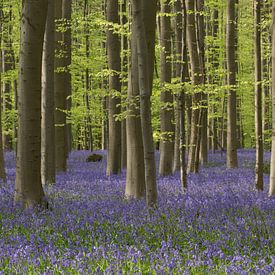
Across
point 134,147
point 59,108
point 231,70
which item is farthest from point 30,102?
point 231,70

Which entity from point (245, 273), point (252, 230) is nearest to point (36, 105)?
point (252, 230)

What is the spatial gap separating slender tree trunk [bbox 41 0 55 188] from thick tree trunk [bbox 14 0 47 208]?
205 inches

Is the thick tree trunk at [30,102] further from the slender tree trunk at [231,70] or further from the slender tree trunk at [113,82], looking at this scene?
the slender tree trunk at [231,70]

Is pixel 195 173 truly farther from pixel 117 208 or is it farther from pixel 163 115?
pixel 117 208

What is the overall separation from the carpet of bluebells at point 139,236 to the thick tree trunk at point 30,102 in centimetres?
47

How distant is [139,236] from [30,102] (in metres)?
3.80

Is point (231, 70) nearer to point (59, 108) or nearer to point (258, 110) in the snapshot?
point (59, 108)

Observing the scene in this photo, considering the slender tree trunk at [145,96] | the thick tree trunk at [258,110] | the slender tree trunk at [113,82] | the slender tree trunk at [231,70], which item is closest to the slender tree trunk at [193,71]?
the slender tree trunk at [231,70]

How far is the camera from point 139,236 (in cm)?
709

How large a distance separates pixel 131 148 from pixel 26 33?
349 cm

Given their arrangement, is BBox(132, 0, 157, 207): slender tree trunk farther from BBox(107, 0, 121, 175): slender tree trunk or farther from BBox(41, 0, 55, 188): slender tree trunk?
BBox(107, 0, 121, 175): slender tree trunk

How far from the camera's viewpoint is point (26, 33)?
9641 millimetres

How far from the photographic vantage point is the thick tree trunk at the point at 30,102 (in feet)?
31.6

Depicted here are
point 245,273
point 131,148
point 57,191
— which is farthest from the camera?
point 57,191
